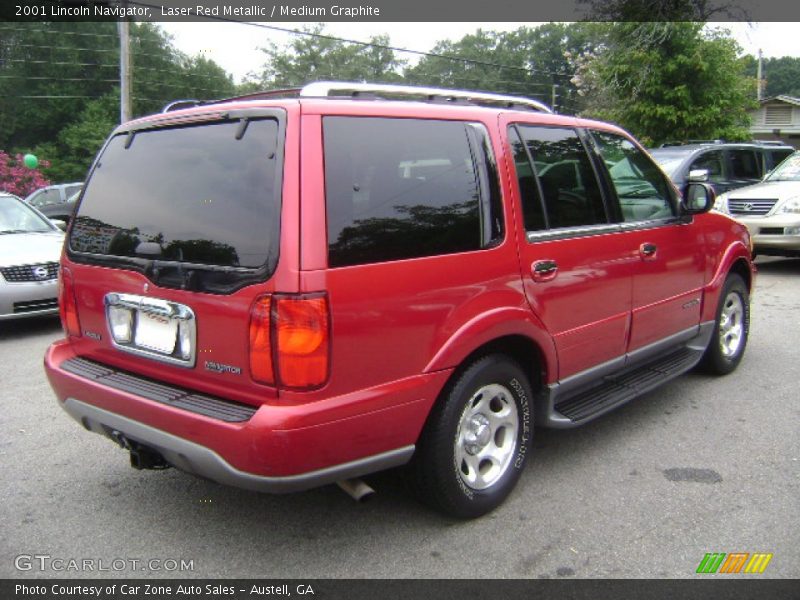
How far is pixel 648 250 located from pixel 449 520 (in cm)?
201

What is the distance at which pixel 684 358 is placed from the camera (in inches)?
177

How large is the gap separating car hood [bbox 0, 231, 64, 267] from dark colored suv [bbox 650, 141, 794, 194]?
8.13 meters

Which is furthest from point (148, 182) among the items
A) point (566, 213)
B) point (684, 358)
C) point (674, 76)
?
point (674, 76)

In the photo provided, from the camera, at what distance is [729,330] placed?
520cm

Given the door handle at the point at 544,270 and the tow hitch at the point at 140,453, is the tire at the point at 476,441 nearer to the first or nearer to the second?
the door handle at the point at 544,270

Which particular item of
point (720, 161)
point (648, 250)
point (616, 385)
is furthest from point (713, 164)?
point (616, 385)

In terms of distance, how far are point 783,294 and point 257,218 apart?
8.05m

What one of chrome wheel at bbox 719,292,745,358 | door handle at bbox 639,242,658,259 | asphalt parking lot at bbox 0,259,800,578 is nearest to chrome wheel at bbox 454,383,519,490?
asphalt parking lot at bbox 0,259,800,578

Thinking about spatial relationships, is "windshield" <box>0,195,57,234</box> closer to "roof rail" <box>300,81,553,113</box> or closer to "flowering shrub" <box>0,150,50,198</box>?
"roof rail" <box>300,81,553,113</box>

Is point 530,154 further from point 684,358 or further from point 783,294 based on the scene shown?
point 783,294

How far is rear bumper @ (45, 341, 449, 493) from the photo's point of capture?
2.36 m

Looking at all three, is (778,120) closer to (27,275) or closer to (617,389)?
(617,389)

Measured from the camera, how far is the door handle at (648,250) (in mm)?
3912

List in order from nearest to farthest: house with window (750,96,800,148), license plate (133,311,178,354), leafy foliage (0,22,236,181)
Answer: license plate (133,311,178,354) → house with window (750,96,800,148) → leafy foliage (0,22,236,181)
